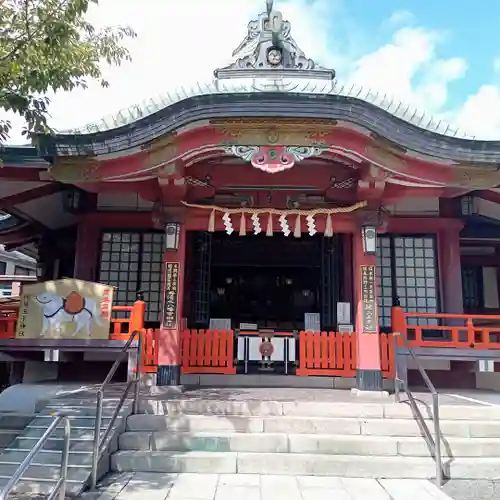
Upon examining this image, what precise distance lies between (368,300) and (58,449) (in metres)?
5.19

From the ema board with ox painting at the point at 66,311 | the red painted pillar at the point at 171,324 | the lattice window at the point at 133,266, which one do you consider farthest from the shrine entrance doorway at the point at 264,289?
the ema board with ox painting at the point at 66,311

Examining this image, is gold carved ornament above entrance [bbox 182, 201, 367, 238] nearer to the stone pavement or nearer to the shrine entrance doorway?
the shrine entrance doorway

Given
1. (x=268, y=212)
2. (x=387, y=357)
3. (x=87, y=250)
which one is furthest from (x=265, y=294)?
(x=387, y=357)

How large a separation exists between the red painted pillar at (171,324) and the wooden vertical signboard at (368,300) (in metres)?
3.17

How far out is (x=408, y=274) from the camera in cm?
1015

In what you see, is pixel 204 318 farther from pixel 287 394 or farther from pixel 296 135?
pixel 296 135

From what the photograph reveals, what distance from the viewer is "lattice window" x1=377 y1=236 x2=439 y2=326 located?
1003 centimetres

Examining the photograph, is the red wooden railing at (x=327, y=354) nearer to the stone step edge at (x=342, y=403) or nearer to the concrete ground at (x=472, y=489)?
the stone step edge at (x=342, y=403)

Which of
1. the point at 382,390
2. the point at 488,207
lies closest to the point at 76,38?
the point at 382,390

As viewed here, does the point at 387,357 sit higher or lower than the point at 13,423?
higher

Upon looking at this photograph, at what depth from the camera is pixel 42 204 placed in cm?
1011

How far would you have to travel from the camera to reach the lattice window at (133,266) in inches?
393

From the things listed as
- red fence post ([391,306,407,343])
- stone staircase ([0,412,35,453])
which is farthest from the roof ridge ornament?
stone staircase ([0,412,35,453])

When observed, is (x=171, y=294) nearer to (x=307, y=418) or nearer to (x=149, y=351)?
(x=149, y=351)
